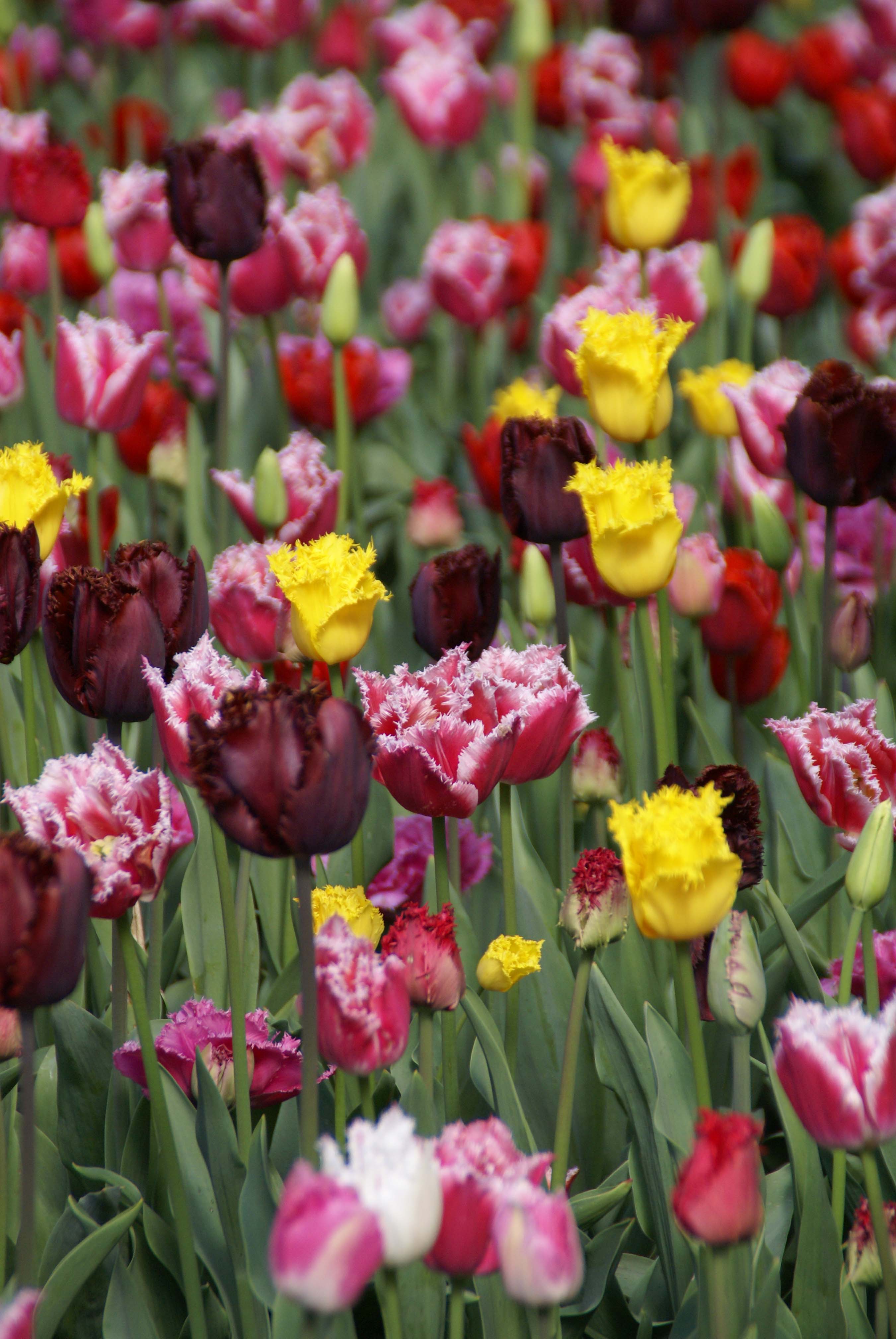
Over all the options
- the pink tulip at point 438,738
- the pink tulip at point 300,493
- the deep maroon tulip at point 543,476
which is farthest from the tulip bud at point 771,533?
the pink tulip at point 438,738

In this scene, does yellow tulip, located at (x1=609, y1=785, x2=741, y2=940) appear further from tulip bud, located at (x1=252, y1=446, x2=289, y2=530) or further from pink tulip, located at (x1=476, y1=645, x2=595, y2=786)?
tulip bud, located at (x1=252, y1=446, x2=289, y2=530)

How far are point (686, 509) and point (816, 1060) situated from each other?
879mm

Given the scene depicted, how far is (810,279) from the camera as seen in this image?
2115 mm

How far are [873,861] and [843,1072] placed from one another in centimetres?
23

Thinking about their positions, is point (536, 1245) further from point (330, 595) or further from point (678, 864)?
point (330, 595)

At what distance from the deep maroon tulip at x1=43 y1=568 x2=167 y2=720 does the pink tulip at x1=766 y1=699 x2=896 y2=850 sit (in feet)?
1.47

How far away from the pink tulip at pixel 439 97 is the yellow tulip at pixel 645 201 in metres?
1.17

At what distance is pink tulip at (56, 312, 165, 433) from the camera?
4.63 feet

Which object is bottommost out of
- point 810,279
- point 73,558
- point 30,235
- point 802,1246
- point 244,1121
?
point 802,1246

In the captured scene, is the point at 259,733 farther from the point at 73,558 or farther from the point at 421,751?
the point at 73,558

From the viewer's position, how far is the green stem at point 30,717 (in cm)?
113

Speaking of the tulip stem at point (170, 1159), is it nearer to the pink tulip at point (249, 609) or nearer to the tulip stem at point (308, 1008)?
the tulip stem at point (308, 1008)

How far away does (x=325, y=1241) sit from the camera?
506 mm

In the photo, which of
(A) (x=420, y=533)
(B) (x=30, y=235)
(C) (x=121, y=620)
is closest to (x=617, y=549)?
(C) (x=121, y=620)
